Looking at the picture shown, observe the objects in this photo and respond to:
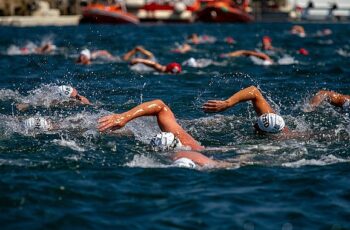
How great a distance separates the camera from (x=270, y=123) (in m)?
11.4

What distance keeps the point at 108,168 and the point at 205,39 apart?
89.0ft

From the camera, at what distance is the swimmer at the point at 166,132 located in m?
Result: 9.72

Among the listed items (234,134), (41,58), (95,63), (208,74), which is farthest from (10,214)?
(41,58)

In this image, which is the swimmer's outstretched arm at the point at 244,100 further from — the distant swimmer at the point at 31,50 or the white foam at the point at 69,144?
the distant swimmer at the point at 31,50

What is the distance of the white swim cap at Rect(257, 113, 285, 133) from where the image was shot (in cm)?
1137

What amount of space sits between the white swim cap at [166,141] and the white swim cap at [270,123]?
1.77 m

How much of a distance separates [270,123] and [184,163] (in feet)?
7.37

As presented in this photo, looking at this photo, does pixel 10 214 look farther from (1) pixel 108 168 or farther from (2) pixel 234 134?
(2) pixel 234 134

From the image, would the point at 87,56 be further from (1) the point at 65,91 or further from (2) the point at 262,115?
(2) the point at 262,115

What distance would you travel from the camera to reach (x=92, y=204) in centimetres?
820

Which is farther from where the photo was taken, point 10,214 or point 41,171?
point 41,171

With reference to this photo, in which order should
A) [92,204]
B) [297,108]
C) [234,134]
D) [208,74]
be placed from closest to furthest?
[92,204], [234,134], [297,108], [208,74]

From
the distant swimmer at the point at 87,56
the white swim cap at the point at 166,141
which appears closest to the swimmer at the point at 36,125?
the white swim cap at the point at 166,141

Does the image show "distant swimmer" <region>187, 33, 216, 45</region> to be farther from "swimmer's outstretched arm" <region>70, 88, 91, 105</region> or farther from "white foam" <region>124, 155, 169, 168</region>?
"white foam" <region>124, 155, 169, 168</region>
